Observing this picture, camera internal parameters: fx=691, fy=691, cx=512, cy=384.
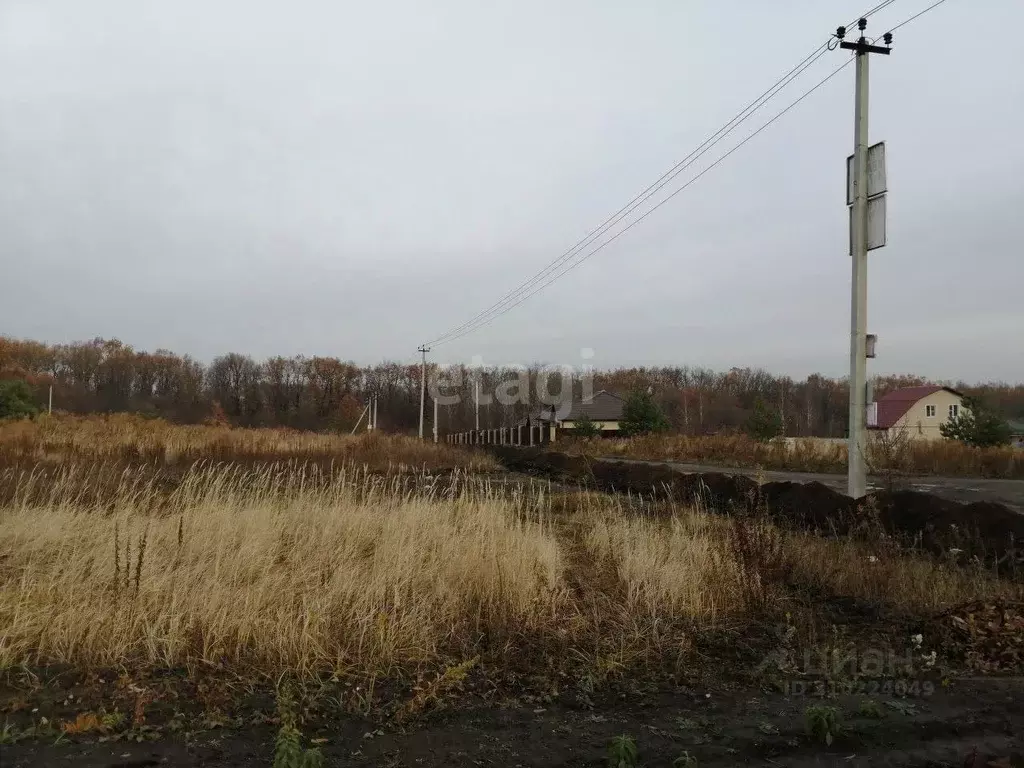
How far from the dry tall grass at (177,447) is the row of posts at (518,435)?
48.7ft

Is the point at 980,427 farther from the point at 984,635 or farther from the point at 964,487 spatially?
the point at 984,635

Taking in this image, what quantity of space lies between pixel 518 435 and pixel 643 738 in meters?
47.8

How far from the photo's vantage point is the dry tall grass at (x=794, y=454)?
65.0 ft

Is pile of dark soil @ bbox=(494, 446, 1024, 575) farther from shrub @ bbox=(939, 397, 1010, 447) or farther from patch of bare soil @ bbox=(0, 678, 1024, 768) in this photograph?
shrub @ bbox=(939, 397, 1010, 447)

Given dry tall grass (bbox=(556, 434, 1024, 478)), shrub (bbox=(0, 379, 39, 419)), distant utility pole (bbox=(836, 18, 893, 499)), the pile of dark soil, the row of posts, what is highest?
distant utility pole (bbox=(836, 18, 893, 499))

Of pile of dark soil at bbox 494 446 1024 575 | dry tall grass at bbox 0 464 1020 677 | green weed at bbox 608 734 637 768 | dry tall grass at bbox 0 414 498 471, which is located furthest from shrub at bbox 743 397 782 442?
green weed at bbox 608 734 637 768

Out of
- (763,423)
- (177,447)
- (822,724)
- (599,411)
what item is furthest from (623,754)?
(599,411)

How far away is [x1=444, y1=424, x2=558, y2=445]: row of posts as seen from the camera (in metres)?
44.7

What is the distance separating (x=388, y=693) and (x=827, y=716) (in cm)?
208

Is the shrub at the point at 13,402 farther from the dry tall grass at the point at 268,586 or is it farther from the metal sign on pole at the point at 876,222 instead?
the metal sign on pole at the point at 876,222

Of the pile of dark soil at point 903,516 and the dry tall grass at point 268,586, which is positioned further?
the pile of dark soil at point 903,516

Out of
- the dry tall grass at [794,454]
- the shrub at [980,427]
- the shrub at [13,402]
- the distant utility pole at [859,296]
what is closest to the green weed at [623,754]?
the distant utility pole at [859,296]

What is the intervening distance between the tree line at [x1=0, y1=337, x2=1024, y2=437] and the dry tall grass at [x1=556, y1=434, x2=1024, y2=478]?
94.1 feet

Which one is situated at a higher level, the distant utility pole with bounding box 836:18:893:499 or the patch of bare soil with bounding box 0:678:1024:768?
the distant utility pole with bounding box 836:18:893:499
